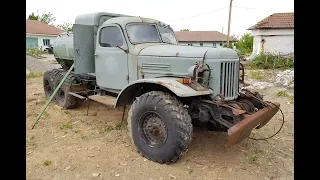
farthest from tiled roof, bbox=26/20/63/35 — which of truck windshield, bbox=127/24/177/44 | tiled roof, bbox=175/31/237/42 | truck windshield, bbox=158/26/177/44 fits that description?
truck windshield, bbox=127/24/177/44

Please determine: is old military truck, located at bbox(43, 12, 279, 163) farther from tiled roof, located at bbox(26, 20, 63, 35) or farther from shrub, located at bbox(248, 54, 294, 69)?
tiled roof, located at bbox(26, 20, 63, 35)

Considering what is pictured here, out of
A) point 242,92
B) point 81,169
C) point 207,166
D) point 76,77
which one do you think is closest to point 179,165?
point 207,166

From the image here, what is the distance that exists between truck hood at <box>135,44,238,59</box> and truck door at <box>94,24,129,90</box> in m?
0.41

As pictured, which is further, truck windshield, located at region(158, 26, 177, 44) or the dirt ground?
truck windshield, located at region(158, 26, 177, 44)

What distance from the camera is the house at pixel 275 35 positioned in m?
19.2

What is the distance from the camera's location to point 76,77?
654 cm

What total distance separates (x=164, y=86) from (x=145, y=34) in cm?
158

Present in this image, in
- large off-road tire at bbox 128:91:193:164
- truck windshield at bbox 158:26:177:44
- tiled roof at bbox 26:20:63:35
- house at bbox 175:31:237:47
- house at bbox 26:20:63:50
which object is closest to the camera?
large off-road tire at bbox 128:91:193:164

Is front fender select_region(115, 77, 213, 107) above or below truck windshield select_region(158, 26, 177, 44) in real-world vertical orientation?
below

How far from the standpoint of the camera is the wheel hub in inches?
154

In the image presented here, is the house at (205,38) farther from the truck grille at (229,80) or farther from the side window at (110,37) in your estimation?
the truck grille at (229,80)
